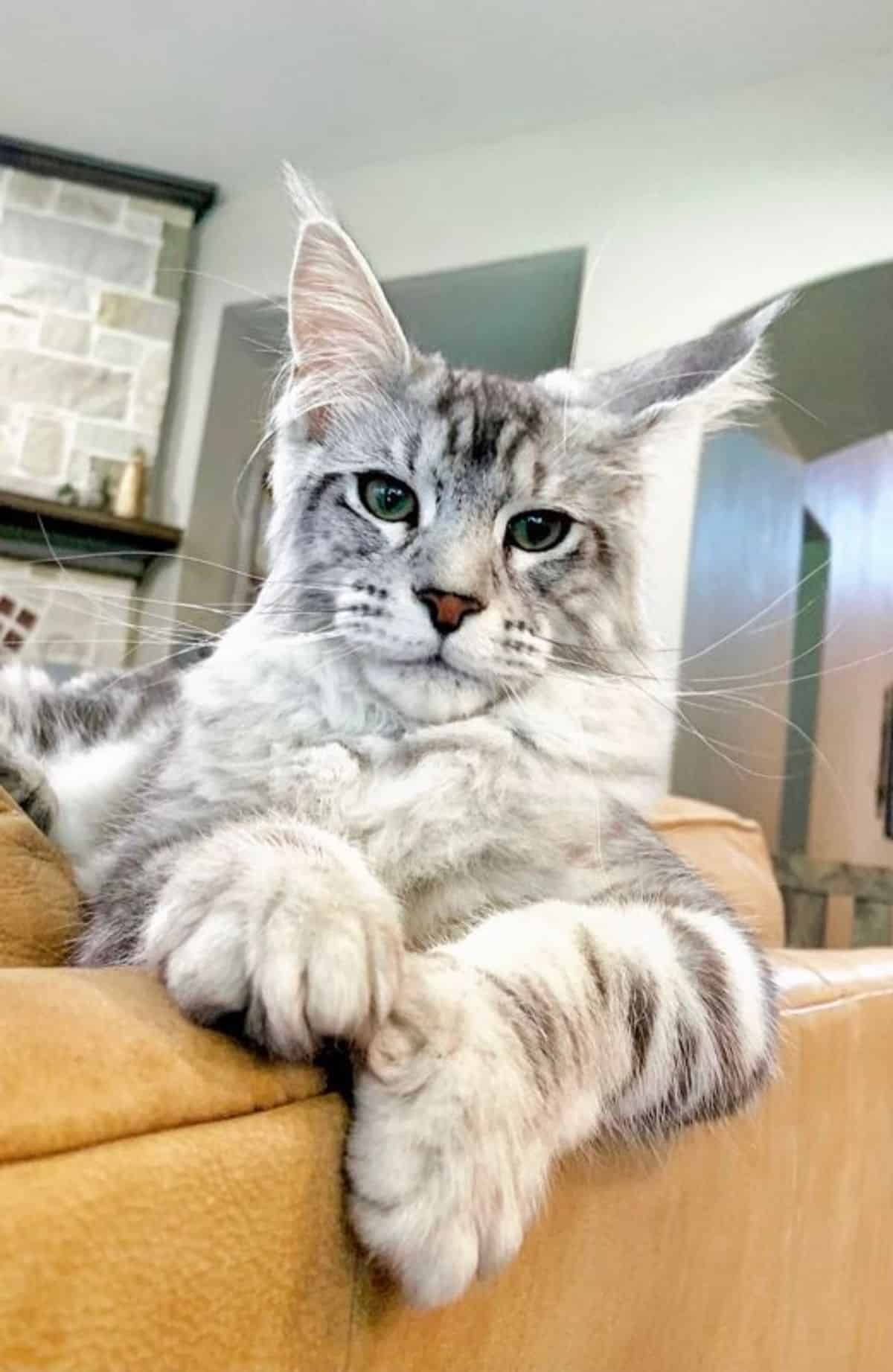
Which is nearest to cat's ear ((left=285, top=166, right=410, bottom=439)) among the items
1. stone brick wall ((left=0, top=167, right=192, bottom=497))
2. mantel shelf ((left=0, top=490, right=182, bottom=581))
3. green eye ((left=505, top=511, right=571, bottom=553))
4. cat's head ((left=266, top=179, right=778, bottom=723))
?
cat's head ((left=266, top=179, right=778, bottom=723))

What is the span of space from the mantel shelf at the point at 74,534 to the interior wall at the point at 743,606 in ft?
6.47

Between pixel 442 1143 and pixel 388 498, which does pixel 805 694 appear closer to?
pixel 388 498

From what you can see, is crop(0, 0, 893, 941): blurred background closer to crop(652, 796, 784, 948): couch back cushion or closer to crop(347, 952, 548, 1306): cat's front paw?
crop(652, 796, 784, 948): couch back cushion

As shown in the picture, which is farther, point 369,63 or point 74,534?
point 74,534

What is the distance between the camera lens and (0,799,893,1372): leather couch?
0.40 meters

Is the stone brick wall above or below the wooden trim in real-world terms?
Answer: below

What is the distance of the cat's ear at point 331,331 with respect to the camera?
113 centimetres

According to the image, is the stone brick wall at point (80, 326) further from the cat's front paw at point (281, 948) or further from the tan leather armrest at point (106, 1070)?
the tan leather armrest at point (106, 1070)

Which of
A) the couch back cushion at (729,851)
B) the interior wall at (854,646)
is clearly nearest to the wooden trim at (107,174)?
the interior wall at (854,646)

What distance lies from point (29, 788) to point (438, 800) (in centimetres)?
49

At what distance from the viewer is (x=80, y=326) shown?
4418 millimetres

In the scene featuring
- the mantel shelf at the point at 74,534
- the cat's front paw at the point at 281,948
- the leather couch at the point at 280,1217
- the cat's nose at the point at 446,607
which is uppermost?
the mantel shelf at the point at 74,534

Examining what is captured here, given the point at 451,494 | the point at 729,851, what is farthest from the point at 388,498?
the point at 729,851

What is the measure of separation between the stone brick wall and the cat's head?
3456 mm
